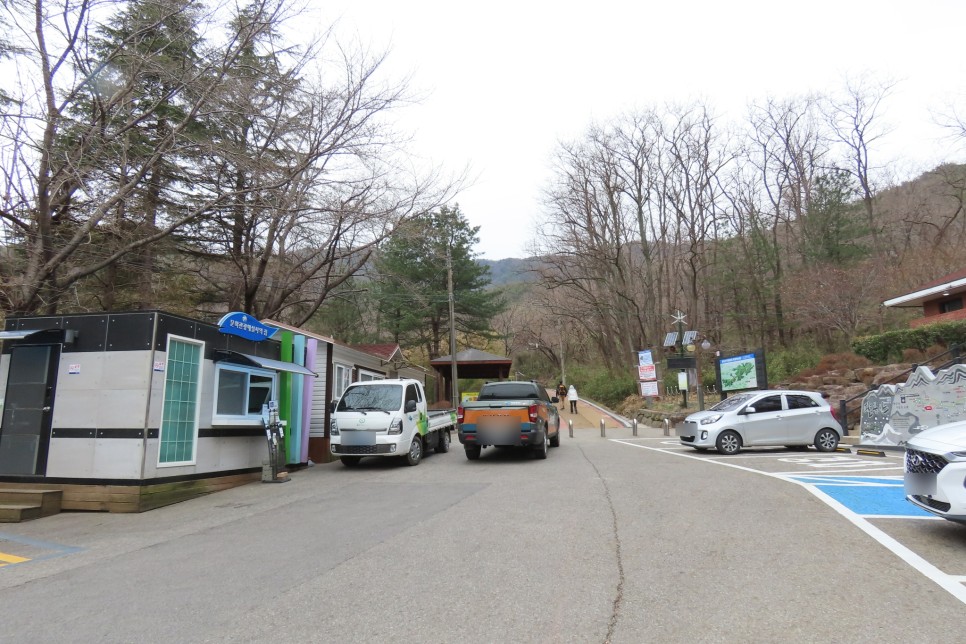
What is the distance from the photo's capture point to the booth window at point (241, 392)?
1113 cm

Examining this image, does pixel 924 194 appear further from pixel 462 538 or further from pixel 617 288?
pixel 462 538

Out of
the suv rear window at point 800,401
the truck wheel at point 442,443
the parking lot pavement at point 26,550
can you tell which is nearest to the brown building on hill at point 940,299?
the suv rear window at point 800,401

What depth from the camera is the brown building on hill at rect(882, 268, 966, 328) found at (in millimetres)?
24422

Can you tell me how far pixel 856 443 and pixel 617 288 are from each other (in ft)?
71.1

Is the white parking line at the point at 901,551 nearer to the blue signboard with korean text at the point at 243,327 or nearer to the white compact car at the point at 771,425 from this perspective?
the white compact car at the point at 771,425

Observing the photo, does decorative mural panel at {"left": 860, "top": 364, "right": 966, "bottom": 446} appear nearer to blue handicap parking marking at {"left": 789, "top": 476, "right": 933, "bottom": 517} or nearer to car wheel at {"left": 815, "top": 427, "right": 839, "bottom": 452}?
car wheel at {"left": 815, "top": 427, "right": 839, "bottom": 452}

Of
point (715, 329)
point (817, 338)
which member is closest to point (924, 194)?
point (817, 338)

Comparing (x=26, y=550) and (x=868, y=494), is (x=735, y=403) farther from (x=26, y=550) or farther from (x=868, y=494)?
(x=26, y=550)

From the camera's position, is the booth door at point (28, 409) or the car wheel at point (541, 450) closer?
the booth door at point (28, 409)

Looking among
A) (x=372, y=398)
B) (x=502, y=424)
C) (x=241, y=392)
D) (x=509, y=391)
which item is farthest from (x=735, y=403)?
(x=241, y=392)

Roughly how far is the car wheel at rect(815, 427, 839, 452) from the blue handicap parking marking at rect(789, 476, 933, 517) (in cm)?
474

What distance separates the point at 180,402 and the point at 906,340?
2461 cm

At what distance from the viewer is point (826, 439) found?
1485cm

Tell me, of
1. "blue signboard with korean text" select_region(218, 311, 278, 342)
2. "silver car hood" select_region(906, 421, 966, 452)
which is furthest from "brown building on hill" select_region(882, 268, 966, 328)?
"blue signboard with korean text" select_region(218, 311, 278, 342)
